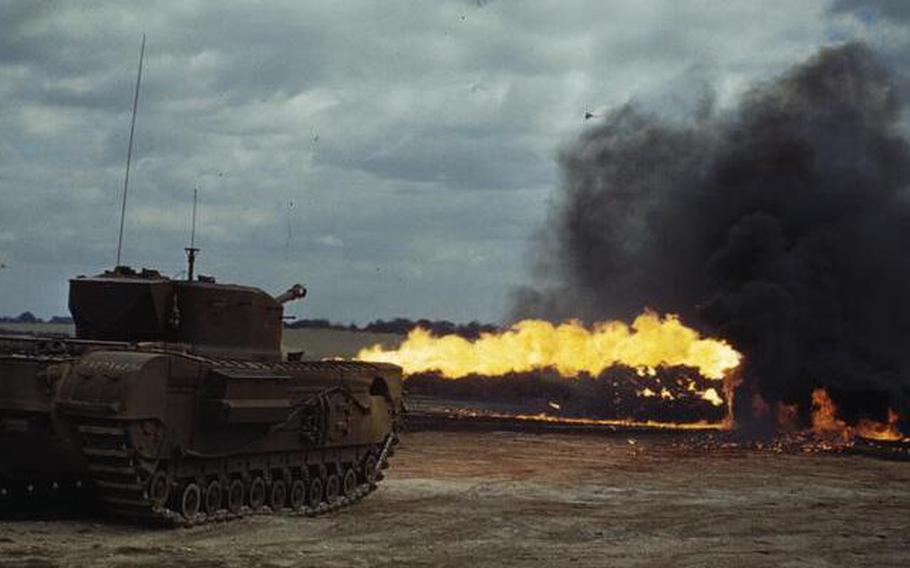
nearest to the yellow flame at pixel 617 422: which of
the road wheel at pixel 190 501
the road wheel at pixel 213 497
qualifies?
the road wheel at pixel 213 497

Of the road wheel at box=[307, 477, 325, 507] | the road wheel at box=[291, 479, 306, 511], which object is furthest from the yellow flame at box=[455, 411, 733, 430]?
the road wheel at box=[291, 479, 306, 511]

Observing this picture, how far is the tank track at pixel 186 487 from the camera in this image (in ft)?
49.5

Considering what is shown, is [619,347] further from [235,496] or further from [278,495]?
[235,496]

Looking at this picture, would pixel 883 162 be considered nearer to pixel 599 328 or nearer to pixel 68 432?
pixel 599 328

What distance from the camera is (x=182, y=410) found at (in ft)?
52.7

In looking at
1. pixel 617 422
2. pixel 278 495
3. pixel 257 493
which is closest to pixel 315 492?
pixel 278 495

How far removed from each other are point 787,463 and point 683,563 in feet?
55.3

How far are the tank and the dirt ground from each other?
0.66 m

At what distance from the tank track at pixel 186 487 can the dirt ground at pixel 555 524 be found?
31 cm

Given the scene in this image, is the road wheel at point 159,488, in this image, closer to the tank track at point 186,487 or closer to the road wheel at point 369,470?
the tank track at point 186,487

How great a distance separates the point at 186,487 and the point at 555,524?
5.51m

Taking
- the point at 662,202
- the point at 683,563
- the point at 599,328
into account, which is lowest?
the point at 683,563

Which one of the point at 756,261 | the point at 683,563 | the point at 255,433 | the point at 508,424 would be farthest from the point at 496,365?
the point at 683,563

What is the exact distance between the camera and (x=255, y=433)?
57.3 ft
